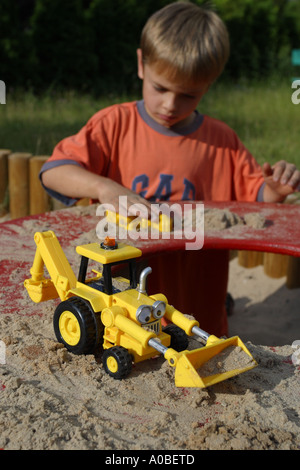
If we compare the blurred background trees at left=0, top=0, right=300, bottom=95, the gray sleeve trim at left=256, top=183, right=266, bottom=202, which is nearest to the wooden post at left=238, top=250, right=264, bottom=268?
the gray sleeve trim at left=256, top=183, right=266, bottom=202

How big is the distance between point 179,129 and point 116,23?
5.68 metres

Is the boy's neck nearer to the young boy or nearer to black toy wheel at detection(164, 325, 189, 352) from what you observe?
the young boy

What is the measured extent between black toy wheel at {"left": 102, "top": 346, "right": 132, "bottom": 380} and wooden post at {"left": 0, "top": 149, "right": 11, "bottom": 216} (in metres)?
2.79

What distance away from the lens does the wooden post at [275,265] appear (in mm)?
3574

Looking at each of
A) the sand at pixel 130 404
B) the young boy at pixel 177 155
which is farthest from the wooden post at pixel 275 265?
the sand at pixel 130 404

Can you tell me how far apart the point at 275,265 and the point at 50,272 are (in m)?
2.49

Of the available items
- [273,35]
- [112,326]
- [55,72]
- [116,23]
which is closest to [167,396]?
[112,326]

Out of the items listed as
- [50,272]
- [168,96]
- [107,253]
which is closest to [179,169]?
[168,96]

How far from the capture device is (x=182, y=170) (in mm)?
2467

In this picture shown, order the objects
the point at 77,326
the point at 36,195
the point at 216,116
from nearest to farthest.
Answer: the point at 77,326 → the point at 36,195 → the point at 216,116

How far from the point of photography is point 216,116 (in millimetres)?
5980

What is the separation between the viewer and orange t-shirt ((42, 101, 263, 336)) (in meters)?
2.41

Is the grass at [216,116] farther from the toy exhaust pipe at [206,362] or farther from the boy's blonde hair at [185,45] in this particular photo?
the toy exhaust pipe at [206,362]

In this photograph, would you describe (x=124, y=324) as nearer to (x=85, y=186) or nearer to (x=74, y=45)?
(x=85, y=186)
